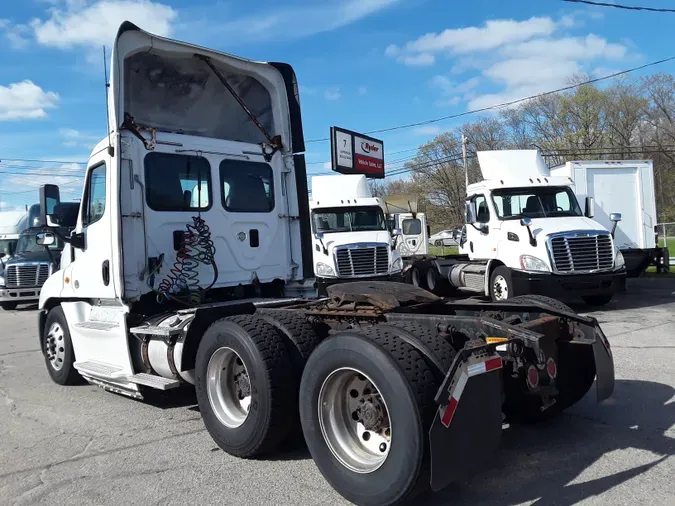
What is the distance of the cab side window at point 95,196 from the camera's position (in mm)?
5941

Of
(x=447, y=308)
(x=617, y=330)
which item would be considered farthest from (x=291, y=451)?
(x=617, y=330)

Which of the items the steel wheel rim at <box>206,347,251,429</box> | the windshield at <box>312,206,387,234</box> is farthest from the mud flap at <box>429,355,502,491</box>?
the windshield at <box>312,206,387,234</box>

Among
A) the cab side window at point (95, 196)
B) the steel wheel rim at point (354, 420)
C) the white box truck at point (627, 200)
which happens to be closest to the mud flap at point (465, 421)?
the steel wheel rim at point (354, 420)

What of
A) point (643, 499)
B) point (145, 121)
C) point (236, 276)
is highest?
point (145, 121)

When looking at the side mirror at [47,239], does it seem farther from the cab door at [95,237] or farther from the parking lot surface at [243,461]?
the parking lot surface at [243,461]

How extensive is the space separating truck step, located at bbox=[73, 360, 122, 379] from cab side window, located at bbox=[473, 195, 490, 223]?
30.1ft

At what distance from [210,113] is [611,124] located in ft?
155

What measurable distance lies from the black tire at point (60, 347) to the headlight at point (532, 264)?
26.7 ft

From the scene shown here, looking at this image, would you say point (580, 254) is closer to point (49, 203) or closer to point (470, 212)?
point (470, 212)

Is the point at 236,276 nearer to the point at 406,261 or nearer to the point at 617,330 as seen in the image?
the point at 617,330

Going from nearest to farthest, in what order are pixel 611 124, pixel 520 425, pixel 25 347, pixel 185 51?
pixel 520 425, pixel 185 51, pixel 25 347, pixel 611 124

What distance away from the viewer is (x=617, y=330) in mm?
9164

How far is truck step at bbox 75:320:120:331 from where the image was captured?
5.76 metres

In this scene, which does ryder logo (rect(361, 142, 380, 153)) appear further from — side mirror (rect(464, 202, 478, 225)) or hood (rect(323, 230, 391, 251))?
side mirror (rect(464, 202, 478, 225))
